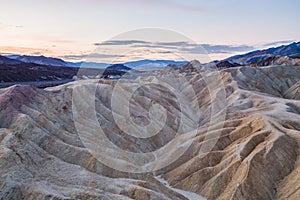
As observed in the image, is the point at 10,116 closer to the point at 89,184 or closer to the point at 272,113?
the point at 89,184

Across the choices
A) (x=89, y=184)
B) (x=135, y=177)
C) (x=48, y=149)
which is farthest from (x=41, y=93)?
(x=89, y=184)

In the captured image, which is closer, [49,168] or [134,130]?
[49,168]

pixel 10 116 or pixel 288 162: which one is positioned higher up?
pixel 10 116

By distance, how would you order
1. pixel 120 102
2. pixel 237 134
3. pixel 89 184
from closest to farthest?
pixel 89 184 < pixel 237 134 < pixel 120 102

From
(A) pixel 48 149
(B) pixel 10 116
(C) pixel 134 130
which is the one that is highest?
(B) pixel 10 116

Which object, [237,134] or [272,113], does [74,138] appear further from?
[272,113]

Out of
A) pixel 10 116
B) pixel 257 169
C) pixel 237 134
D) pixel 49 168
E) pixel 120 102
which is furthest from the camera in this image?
pixel 120 102
